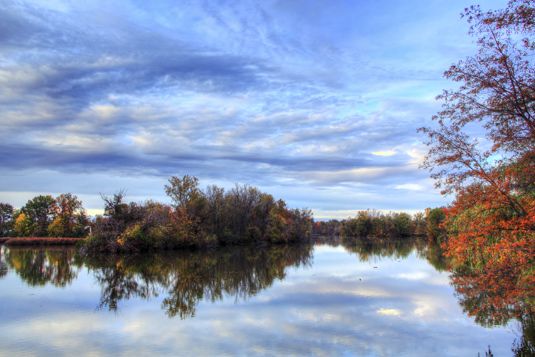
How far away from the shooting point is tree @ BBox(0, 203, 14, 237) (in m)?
73.4

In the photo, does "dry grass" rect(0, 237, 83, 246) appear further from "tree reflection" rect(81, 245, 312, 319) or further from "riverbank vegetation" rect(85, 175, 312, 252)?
"tree reflection" rect(81, 245, 312, 319)

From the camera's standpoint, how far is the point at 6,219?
3105 inches

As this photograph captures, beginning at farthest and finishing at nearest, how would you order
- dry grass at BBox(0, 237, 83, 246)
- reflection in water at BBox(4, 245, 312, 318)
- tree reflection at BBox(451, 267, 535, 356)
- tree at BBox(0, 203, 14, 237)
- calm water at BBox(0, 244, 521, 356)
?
tree at BBox(0, 203, 14, 237), dry grass at BBox(0, 237, 83, 246), reflection in water at BBox(4, 245, 312, 318), tree reflection at BBox(451, 267, 535, 356), calm water at BBox(0, 244, 521, 356)

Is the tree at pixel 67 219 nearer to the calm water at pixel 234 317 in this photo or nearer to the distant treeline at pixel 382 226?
the calm water at pixel 234 317

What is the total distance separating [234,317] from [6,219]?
81.8 metres

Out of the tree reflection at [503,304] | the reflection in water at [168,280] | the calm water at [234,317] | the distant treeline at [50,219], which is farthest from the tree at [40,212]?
the tree reflection at [503,304]

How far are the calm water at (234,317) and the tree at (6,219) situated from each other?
59630 mm

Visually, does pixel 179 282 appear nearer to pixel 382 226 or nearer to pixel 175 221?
pixel 175 221

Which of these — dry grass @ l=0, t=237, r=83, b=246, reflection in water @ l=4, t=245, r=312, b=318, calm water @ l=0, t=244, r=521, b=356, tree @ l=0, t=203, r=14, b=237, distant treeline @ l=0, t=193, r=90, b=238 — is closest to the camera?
calm water @ l=0, t=244, r=521, b=356

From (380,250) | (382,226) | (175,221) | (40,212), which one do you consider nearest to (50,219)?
(40,212)

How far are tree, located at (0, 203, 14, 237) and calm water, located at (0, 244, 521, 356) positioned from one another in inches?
2348

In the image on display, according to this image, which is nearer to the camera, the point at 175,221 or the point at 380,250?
the point at 175,221

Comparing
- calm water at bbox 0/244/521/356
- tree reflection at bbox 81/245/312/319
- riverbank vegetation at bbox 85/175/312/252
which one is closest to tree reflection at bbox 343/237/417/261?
riverbank vegetation at bbox 85/175/312/252

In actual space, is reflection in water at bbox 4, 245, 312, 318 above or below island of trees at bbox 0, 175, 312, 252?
below
